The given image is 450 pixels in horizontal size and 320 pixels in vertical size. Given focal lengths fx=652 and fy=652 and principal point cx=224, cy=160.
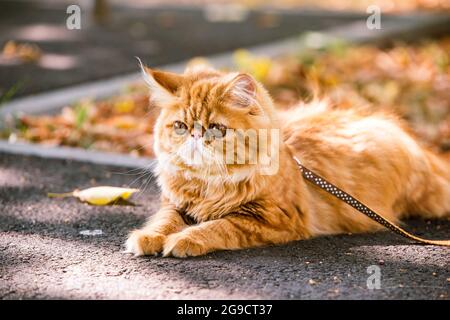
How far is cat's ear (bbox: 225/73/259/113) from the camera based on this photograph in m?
3.04

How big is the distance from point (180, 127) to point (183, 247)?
579 millimetres

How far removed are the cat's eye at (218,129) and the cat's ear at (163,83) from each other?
27cm

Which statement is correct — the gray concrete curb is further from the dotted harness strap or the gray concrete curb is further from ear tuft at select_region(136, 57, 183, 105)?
the dotted harness strap

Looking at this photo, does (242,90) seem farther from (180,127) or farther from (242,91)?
(180,127)

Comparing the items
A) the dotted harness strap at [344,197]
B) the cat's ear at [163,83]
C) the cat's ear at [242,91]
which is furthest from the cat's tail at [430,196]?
the cat's ear at [163,83]

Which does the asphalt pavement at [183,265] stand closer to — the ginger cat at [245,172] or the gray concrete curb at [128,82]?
the ginger cat at [245,172]

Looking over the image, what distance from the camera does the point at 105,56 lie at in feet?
→ 26.8

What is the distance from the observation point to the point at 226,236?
3.12m

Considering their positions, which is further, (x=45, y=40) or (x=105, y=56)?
(x=45, y=40)

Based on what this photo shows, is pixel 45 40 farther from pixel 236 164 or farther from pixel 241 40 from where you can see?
pixel 236 164

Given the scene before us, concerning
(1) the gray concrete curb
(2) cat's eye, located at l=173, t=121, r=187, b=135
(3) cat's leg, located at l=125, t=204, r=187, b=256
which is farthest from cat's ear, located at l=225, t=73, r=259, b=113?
(1) the gray concrete curb

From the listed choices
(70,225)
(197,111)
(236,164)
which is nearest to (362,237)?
(236,164)

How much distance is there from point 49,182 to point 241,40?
18.4ft

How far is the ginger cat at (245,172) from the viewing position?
3084 millimetres
